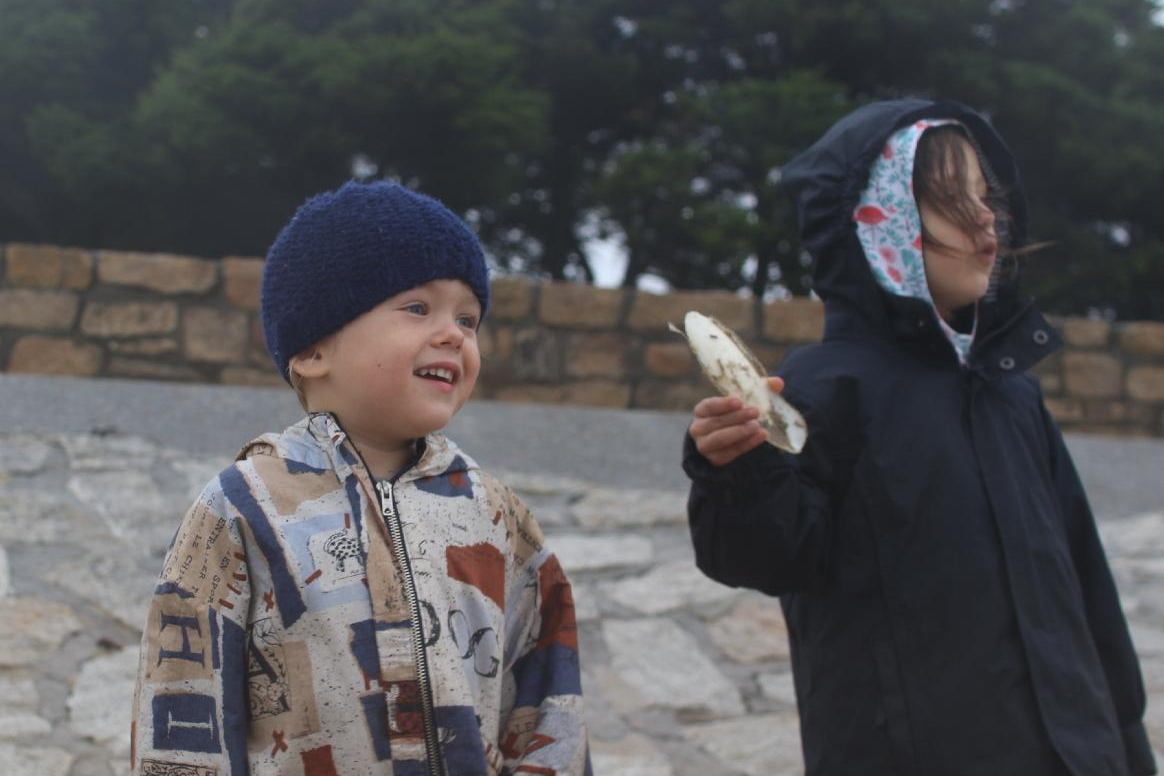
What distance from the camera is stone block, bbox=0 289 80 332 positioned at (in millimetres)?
4988

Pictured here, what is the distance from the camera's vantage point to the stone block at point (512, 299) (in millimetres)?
5293

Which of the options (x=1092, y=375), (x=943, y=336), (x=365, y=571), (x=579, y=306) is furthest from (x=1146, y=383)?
(x=365, y=571)

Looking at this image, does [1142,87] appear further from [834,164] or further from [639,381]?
[834,164]

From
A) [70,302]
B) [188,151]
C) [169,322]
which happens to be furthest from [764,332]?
[188,151]

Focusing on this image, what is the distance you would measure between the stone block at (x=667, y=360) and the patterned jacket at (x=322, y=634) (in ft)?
14.2

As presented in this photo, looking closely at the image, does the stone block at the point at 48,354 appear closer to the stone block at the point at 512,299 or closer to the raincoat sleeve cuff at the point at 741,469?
the stone block at the point at 512,299

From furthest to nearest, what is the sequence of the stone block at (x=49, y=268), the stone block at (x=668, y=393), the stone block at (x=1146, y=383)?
the stone block at (x=1146, y=383)
the stone block at (x=668, y=393)
the stone block at (x=49, y=268)

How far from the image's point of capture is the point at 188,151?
910cm

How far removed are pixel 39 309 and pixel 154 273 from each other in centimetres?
50

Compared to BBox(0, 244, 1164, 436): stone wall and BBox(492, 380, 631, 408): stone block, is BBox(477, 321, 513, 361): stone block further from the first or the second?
BBox(492, 380, 631, 408): stone block

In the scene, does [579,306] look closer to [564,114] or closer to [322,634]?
[322,634]

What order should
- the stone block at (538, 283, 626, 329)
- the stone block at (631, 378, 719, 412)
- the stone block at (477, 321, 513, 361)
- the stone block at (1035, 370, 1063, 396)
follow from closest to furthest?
the stone block at (477, 321, 513, 361)
the stone block at (538, 283, 626, 329)
the stone block at (631, 378, 719, 412)
the stone block at (1035, 370, 1063, 396)

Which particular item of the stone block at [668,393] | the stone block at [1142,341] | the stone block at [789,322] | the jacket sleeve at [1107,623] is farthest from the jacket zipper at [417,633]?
the stone block at [1142,341]

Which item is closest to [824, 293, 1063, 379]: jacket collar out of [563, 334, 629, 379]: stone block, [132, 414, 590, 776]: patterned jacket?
[132, 414, 590, 776]: patterned jacket
